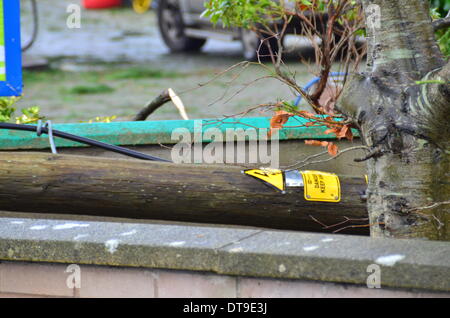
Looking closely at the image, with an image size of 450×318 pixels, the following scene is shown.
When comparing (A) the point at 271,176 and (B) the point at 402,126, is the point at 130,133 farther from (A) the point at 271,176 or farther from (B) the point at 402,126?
(B) the point at 402,126

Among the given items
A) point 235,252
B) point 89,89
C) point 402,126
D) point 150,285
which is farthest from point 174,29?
point 235,252

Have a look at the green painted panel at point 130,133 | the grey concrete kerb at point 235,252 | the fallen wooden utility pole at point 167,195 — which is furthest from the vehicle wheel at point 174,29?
the grey concrete kerb at point 235,252


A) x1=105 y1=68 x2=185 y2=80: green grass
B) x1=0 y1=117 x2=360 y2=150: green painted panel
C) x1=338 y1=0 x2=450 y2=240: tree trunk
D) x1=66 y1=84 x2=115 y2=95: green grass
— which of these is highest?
x1=338 y1=0 x2=450 y2=240: tree trunk

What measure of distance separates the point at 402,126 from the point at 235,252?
0.77 m

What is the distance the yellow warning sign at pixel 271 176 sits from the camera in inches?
139

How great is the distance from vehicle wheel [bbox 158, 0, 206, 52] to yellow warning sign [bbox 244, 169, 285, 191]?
10318mm

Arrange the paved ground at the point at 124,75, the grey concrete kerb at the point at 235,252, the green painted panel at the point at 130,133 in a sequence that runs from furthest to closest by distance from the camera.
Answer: the paved ground at the point at 124,75 → the green painted panel at the point at 130,133 → the grey concrete kerb at the point at 235,252

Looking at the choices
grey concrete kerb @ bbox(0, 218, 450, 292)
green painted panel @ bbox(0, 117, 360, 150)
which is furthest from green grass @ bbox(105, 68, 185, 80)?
grey concrete kerb @ bbox(0, 218, 450, 292)

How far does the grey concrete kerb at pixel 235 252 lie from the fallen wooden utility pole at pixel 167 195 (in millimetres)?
552

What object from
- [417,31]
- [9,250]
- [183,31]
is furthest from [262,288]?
[183,31]

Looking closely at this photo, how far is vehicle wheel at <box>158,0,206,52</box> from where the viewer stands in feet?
45.0

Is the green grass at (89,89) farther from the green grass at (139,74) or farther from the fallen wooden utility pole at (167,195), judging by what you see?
the fallen wooden utility pole at (167,195)

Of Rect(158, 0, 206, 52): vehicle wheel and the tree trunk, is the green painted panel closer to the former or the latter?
the tree trunk

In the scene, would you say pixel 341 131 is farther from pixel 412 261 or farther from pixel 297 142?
pixel 297 142
